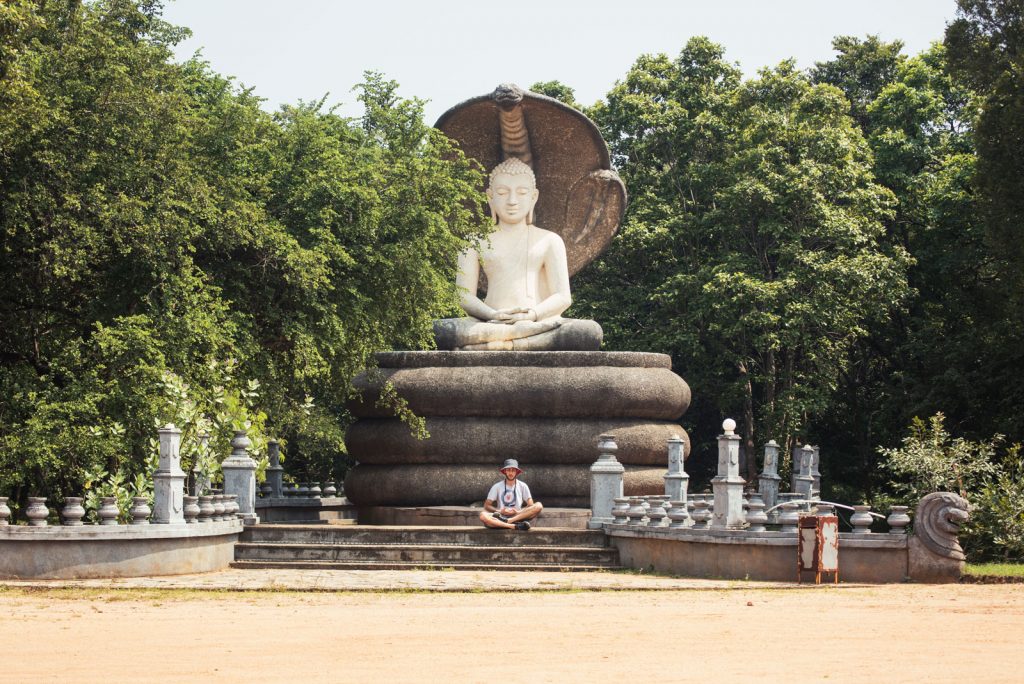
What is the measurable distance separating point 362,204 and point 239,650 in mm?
11974

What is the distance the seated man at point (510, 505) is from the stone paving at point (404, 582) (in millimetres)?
1525

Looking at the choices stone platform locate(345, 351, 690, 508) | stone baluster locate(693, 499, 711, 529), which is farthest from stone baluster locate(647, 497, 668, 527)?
stone platform locate(345, 351, 690, 508)

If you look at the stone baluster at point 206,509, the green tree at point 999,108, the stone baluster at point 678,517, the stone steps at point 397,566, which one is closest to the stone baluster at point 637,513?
the stone baluster at point 678,517

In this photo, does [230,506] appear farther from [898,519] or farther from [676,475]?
[898,519]

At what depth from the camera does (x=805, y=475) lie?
27.9m

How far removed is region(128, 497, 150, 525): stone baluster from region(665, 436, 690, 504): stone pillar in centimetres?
663

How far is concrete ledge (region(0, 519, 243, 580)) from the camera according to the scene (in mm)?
17203

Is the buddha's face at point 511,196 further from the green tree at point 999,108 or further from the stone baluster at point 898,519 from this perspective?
the stone baluster at point 898,519

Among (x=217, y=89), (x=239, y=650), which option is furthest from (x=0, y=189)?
(x=239, y=650)

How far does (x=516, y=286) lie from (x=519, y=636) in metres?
13.8

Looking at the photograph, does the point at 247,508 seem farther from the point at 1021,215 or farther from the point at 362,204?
the point at 1021,215

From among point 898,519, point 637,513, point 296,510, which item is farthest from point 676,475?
point 296,510

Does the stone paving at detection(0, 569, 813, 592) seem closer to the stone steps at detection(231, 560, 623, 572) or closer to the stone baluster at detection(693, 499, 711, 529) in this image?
the stone steps at detection(231, 560, 623, 572)

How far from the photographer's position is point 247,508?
20859 mm
